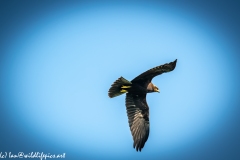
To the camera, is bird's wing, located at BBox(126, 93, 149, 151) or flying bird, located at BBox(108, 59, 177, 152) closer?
flying bird, located at BBox(108, 59, 177, 152)

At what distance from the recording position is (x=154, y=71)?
44.2ft

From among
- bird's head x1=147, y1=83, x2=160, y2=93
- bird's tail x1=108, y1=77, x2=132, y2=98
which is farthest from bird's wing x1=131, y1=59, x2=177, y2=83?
bird's tail x1=108, y1=77, x2=132, y2=98

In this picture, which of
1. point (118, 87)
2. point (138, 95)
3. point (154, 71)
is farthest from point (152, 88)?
point (118, 87)

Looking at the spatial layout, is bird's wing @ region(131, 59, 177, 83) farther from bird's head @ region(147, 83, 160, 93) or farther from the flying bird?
bird's head @ region(147, 83, 160, 93)

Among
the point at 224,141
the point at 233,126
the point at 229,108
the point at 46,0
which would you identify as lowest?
the point at 224,141

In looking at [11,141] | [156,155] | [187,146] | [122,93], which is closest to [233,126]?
[187,146]

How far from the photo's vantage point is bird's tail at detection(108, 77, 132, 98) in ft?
45.2

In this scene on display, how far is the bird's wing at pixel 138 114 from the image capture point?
14.5 meters

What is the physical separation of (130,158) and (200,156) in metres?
13.5

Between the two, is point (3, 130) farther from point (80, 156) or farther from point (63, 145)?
point (80, 156)

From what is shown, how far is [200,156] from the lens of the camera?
65062mm

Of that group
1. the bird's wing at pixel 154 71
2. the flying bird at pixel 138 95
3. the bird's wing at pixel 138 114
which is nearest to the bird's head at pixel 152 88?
the flying bird at pixel 138 95

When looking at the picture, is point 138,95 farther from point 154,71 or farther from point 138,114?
point 154,71

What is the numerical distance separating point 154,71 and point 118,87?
1.28 m
